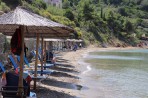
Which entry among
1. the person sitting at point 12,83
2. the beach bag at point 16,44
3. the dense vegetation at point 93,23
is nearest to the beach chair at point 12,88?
the person sitting at point 12,83

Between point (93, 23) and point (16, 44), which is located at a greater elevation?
point (93, 23)

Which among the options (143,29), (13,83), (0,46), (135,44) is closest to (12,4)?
(0,46)

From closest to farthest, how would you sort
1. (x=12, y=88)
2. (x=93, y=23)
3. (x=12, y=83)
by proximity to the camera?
(x=12, y=88) < (x=12, y=83) < (x=93, y=23)

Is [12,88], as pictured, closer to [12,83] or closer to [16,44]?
[12,83]

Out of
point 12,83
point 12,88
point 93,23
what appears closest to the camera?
point 12,88

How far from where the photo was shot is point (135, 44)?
91.8 meters

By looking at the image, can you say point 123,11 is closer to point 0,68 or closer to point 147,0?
point 147,0

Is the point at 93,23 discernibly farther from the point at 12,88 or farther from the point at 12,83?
the point at 12,88

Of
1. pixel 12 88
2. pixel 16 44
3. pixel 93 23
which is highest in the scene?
pixel 93 23

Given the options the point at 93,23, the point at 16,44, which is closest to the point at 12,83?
the point at 16,44

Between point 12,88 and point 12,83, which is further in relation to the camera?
point 12,83

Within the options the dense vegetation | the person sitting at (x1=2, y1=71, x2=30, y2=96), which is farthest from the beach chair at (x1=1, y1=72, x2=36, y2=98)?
the dense vegetation

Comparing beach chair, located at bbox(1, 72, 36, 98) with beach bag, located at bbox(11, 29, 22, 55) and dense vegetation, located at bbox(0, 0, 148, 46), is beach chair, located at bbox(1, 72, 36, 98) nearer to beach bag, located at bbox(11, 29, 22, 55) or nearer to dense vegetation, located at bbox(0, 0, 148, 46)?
beach bag, located at bbox(11, 29, 22, 55)

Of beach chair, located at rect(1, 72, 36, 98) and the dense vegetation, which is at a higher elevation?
the dense vegetation
